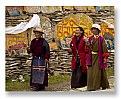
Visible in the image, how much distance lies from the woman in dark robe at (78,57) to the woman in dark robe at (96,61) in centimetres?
4

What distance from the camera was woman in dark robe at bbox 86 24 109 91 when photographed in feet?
6.93

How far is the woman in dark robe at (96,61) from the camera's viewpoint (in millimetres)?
2113

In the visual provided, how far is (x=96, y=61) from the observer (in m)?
2.11

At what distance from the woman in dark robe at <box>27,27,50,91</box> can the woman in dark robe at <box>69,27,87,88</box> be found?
6.9 inches

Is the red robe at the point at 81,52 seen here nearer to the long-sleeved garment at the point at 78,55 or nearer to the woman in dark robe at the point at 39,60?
the long-sleeved garment at the point at 78,55

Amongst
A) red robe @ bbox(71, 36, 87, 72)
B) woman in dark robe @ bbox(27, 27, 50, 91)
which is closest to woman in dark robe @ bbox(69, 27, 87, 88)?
red robe @ bbox(71, 36, 87, 72)

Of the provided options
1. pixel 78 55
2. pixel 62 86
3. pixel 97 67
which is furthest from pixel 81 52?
pixel 62 86

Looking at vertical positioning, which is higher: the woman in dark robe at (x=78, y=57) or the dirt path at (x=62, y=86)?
the woman in dark robe at (x=78, y=57)

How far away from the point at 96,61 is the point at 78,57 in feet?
0.41

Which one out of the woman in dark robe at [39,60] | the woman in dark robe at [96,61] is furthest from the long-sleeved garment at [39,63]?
the woman in dark robe at [96,61]

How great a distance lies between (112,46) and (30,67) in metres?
0.57

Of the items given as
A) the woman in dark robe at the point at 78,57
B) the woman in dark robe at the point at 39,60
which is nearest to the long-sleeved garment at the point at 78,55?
the woman in dark robe at the point at 78,57
